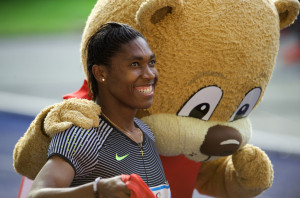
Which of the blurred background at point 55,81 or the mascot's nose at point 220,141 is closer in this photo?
the mascot's nose at point 220,141

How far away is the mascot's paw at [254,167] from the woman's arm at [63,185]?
880mm

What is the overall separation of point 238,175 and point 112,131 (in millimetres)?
767

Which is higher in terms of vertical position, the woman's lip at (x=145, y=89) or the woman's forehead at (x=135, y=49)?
the woman's forehead at (x=135, y=49)

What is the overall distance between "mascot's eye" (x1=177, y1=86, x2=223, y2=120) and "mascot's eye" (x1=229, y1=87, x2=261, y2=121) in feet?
0.35

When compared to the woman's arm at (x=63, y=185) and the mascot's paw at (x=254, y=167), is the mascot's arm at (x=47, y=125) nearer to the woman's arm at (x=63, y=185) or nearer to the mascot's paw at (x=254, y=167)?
the woman's arm at (x=63, y=185)

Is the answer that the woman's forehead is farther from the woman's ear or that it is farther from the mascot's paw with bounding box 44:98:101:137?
the mascot's paw with bounding box 44:98:101:137

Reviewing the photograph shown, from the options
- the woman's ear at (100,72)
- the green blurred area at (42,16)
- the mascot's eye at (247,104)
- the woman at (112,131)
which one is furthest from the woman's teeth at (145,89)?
the green blurred area at (42,16)

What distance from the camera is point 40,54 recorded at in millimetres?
10336

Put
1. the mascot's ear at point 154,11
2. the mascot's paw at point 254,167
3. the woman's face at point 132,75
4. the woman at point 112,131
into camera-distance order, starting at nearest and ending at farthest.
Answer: the woman at point 112,131 < the woman's face at point 132,75 < the mascot's ear at point 154,11 < the mascot's paw at point 254,167

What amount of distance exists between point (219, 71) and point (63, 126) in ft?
2.02

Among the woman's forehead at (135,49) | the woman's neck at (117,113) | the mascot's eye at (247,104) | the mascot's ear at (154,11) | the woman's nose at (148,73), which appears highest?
the mascot's ear at (154,11)

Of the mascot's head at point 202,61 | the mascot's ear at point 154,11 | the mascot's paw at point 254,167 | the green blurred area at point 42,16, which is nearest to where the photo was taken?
the mascot's ear at point 154,11

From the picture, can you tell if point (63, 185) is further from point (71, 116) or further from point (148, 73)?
point (148, 73)

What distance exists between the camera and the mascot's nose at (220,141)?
1.88m
